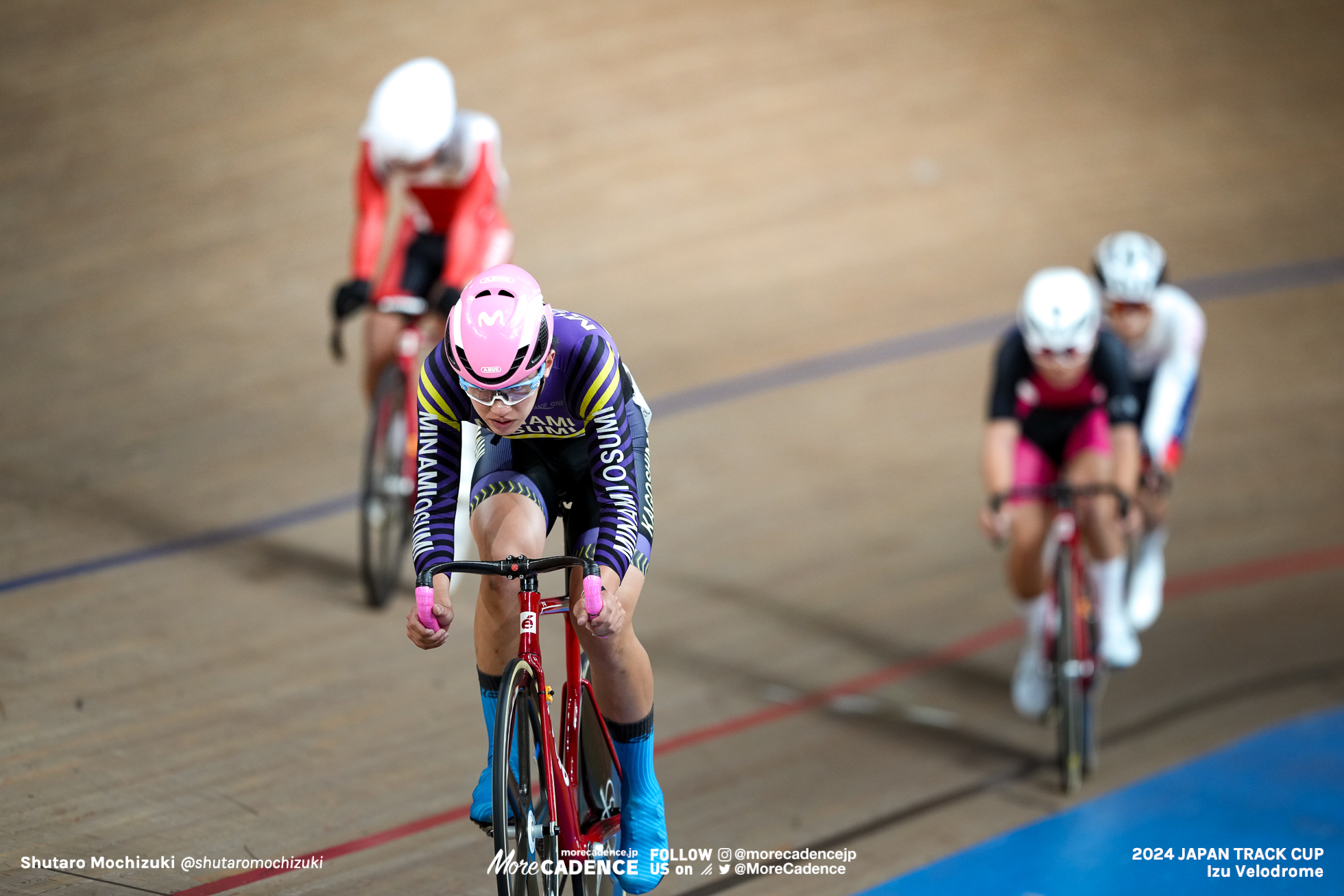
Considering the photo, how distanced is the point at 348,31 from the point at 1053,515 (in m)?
5.49

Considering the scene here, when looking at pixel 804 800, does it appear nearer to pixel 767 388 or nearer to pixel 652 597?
pixel 652 597

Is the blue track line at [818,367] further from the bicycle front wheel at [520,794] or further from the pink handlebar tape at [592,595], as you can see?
the pink handlebar tape at [592,595]

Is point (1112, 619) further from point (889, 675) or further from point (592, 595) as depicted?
point (592, 595)

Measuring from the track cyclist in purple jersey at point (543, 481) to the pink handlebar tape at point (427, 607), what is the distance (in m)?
0.01

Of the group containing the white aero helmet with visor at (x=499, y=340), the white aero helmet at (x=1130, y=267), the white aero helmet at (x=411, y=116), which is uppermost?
the white aero helmet at (x=411, y=116)

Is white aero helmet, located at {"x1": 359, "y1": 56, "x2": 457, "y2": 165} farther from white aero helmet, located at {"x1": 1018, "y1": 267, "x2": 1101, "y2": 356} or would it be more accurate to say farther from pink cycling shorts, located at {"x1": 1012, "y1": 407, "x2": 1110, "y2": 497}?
pink cycling shorts, located at {"x1": 1012, "y1": 407, "x2": 1110, "y2": 497}

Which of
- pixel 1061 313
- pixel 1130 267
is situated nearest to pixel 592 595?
pixel 1061 313

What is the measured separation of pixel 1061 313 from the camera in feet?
11.1

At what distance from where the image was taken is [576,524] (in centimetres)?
250

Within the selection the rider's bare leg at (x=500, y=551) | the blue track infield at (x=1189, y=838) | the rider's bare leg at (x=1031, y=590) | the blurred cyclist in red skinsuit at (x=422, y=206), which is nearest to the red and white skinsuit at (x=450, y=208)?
the blurred cyclist in red skinsuit at (x=422, y=206)

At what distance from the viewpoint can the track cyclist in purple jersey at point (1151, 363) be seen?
382 centimetres

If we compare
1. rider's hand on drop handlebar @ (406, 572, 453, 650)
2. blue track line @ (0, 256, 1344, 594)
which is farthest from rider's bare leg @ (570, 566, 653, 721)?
blue track line @ (0, 256, 1344, 594)

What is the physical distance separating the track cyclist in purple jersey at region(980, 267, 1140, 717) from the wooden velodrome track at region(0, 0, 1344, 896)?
1.31 feet

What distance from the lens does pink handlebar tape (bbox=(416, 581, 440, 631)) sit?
6.99 feet
